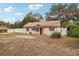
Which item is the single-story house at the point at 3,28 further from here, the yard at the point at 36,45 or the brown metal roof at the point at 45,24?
the brown metal roof at the point at 45,24

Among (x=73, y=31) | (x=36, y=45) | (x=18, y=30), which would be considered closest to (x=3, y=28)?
(x=18, y=30)

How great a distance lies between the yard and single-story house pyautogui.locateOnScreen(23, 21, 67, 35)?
6 centimetres

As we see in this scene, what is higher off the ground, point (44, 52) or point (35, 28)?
point (35, 28)

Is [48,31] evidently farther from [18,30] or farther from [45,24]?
[18,30]

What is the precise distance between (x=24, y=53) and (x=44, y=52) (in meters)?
0.23

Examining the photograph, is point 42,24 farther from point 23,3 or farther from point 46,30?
point 23,3

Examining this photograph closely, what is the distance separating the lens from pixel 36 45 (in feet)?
9.30

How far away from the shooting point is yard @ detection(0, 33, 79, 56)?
281cm

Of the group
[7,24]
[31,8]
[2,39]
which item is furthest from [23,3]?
[2,39]

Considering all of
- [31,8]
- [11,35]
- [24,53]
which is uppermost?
[31,8]

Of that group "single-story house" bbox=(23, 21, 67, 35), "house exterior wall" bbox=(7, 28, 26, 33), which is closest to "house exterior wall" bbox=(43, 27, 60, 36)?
"single-story house" bbox=(23, 21, 67, 35)

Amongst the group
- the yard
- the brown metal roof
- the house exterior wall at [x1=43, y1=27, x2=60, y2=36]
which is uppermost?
the brown metal roof

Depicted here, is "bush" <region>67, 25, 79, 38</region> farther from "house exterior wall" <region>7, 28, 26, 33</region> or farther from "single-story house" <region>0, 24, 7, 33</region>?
"single-story house" <region>0, 24, 7, 33</region>

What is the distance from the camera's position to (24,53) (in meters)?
2.81
